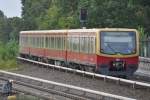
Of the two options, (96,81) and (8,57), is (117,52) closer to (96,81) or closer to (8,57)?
(96,81)

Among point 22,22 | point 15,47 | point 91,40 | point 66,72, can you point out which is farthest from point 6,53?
point 22,22

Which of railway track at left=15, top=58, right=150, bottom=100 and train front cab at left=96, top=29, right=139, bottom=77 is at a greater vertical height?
train front cab at left=96, top=29, right=139, bottom=77

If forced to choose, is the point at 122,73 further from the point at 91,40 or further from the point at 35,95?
the point at 35,95

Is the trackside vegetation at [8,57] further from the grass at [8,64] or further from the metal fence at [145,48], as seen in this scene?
the metal fence at [145,48]

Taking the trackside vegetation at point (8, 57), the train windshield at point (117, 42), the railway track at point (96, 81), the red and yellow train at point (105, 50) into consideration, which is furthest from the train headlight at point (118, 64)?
the trackside vegetation at point (8, 57)

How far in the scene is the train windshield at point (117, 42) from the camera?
2836 centimetres

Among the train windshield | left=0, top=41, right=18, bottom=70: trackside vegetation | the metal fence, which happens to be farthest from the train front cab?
left=0, top=41, right=18, bottom=70: trackside vegetation

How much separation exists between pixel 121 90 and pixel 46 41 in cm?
1796

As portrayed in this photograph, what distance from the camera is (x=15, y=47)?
182 ft

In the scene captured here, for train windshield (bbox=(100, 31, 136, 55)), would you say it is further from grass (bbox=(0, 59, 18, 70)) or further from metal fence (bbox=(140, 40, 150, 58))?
grass (bbox=(0, 59, 18, 70))

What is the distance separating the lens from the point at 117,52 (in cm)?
2834

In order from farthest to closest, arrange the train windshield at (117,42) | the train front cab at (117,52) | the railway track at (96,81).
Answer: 1. the train windshield at (117,42)
2. the train front cab at (117,52)
3. the railway track at (96,81)

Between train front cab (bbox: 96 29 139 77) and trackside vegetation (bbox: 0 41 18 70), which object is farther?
trackside vegetation (bbox: 0 41 18 70)

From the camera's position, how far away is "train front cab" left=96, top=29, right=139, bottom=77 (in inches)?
1109
